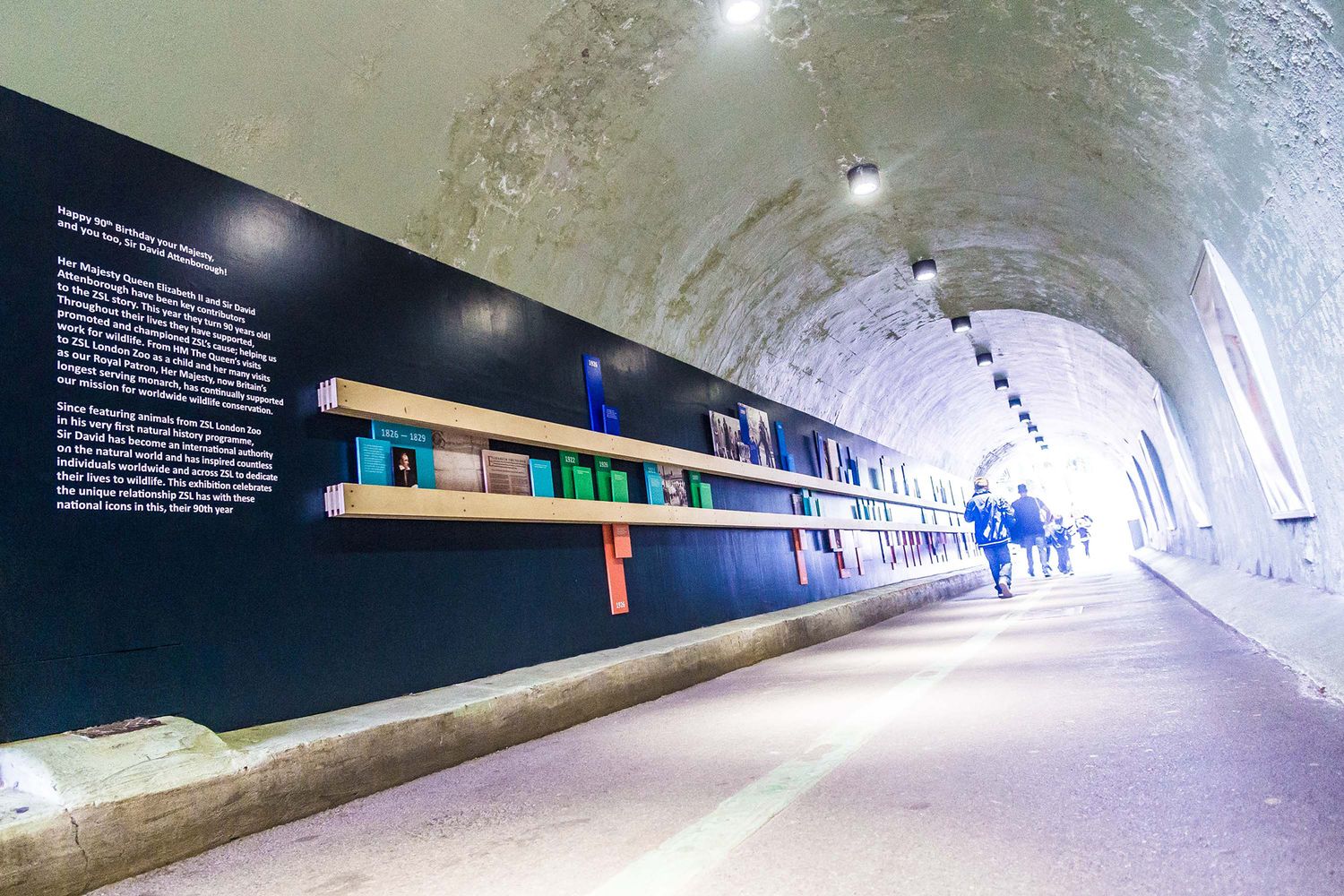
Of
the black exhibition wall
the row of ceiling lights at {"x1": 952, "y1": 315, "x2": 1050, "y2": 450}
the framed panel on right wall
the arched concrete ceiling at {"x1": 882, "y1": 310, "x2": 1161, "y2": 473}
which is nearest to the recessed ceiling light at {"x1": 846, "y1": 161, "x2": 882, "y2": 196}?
the framed panel on right wall

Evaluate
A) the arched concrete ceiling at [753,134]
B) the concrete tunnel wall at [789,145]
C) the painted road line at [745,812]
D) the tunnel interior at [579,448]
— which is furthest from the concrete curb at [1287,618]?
the painted road line at [745,812]

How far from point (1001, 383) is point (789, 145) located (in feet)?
45.0

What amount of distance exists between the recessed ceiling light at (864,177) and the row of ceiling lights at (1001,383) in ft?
20.5

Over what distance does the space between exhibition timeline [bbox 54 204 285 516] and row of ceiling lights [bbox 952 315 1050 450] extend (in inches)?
464

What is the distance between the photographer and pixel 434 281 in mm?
5930

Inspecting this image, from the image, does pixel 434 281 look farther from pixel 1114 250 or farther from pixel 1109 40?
pixel 1114 250

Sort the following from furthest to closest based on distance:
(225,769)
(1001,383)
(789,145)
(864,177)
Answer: (1001,383) < (864,177) < (789,145) < (225,769)

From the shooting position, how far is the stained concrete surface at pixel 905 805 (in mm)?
2314

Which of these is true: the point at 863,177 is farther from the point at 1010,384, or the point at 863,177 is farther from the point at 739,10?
the point at 1010,384

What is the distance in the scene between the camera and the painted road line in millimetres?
2473

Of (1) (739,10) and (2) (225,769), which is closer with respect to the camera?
(2) (225,769)

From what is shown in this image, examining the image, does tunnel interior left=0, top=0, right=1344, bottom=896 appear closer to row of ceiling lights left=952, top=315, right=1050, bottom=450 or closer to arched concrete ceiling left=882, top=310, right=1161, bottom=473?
row of ceiling lights left=952, top=315, right=1050, bottom=450

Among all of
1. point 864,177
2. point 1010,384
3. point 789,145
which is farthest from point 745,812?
point 1010,384

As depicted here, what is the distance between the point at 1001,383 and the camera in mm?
19938
